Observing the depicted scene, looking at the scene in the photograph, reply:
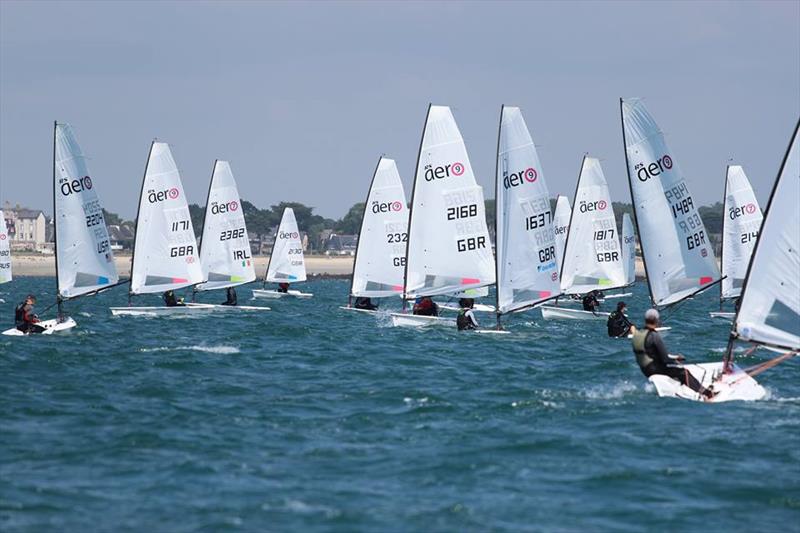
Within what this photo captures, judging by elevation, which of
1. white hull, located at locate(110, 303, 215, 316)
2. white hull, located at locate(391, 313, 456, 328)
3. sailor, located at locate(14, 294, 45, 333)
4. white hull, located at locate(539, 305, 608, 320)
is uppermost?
sailor, located at locate(14, 294, 45, 333)

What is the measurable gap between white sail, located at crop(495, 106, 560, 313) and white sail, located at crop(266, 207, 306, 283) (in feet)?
110

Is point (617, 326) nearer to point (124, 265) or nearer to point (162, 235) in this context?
point (162, 235)

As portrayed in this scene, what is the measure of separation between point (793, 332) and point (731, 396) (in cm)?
142

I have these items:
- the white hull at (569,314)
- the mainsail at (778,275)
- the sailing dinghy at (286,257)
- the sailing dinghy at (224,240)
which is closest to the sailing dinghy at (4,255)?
the sailing dinghy at (224,240)

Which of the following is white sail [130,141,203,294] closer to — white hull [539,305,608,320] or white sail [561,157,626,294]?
white hull [539,305,608,320]

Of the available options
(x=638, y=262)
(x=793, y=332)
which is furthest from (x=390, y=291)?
(x=638, y=262)

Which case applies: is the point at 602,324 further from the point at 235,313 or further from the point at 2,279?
the point at 2,279

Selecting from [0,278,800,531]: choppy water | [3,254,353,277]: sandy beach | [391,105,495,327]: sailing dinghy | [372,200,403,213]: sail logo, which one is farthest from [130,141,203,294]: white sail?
[3,254,353,277]: sandy beach

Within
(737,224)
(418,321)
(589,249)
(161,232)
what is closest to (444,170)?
(418,321)

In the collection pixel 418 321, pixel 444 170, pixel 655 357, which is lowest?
pixel 418 321

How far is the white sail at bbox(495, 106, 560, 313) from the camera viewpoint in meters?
30.4

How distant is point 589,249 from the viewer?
4269cm

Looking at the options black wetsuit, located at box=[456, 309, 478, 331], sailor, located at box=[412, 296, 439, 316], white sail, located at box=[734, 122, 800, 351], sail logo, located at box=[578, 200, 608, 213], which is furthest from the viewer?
sail logo, located at box=[578, 200, 608, 213]

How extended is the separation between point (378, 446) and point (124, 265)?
11912 centimetres
